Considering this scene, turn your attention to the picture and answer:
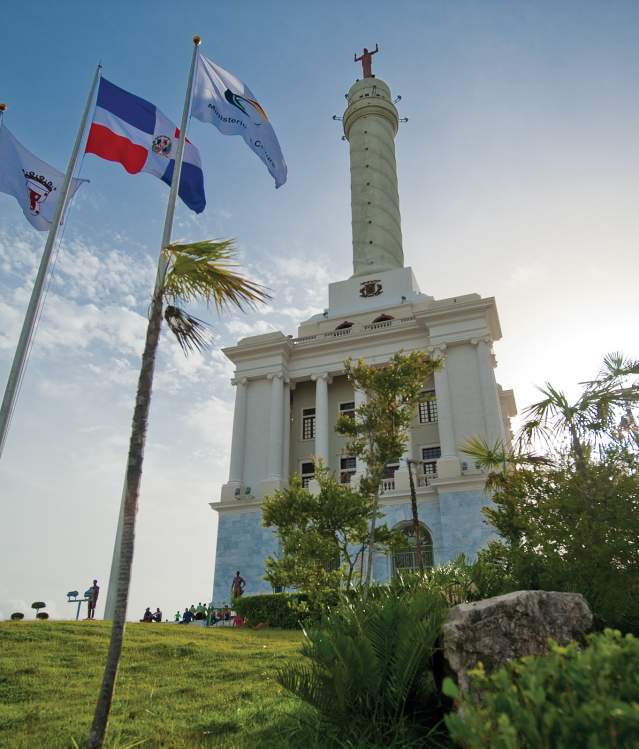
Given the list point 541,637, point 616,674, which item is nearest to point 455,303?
point 541,637

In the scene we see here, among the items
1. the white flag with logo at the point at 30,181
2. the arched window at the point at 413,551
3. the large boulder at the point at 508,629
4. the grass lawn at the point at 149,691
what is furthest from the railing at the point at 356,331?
the large boulder at the point at 508,629

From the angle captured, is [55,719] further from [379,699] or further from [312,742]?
[379,699]

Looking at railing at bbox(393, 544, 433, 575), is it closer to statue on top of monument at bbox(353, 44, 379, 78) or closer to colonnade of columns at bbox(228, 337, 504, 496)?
colonnade of columns at bbox(228, 337, 504, 496)

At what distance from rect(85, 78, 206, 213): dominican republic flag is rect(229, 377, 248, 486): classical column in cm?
2571

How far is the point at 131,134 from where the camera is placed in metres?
16.7

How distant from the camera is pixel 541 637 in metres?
6.18

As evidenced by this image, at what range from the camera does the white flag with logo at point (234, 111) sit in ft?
54.9

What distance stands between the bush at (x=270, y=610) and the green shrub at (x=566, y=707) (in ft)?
73.8

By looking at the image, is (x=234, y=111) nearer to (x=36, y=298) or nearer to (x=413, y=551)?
(x=36, y=298)

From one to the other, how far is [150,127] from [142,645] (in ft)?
46.3

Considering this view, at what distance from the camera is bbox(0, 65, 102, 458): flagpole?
13426 millimetres

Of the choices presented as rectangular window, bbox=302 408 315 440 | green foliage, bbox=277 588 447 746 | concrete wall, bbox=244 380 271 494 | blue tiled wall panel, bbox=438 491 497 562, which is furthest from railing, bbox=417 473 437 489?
green foliage, bbox=277 588 447 746

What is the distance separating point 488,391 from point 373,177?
83.2ft

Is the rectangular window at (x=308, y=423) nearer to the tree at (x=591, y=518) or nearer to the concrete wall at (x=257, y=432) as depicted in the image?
the concrete wall at (x=257, y=432)
